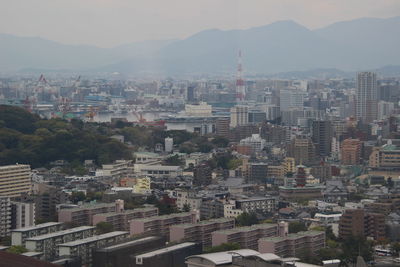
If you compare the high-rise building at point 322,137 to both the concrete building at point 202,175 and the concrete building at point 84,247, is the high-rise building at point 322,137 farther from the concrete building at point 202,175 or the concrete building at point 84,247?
the concrete building at point 84,247

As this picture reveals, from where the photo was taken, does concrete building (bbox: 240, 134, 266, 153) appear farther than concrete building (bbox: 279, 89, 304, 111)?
No

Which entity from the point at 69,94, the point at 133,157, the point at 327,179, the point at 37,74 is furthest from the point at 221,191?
the point at 37,74

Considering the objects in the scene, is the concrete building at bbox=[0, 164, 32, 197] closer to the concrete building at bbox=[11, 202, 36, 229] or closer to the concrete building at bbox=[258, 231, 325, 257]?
the concrete building at bbox=[11, 202, 36, 229]

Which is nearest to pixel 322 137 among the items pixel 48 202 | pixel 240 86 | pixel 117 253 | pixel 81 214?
pixel 48 202

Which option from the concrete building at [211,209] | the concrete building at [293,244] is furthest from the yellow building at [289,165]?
the concrete building at [293,244]

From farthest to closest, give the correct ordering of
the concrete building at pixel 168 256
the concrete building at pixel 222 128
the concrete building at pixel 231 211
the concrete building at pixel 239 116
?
the concrete building at pixel 239 116
the concrete building at pixel 222 128
the concrete building at pixel 231 211
the concrete building at pixel 168 256

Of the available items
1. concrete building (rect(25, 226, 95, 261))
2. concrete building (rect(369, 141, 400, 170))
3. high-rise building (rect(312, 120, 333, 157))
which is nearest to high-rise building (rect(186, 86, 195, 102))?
high-rise building (rect(312, 120, 333, 157))

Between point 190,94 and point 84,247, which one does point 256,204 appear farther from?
point 190,94
